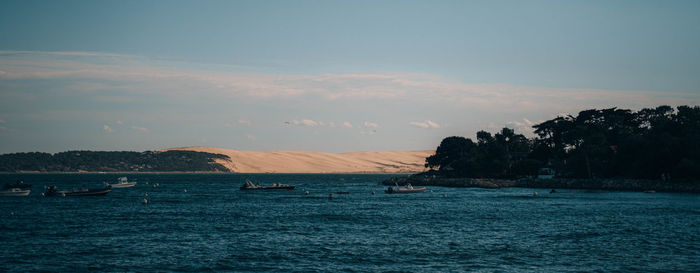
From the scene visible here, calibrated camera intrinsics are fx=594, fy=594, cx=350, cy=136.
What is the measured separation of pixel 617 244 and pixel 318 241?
19.8 meters

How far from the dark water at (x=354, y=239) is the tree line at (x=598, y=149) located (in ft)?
115

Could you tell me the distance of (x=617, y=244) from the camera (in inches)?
1535

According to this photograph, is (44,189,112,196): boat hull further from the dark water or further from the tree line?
the tree line

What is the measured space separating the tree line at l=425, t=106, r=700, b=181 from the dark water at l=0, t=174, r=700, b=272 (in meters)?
35.1

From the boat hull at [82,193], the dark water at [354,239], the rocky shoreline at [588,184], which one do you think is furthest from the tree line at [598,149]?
the boat hull at [82,193]

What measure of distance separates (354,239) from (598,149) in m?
82.8

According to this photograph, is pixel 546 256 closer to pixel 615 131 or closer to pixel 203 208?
pixel 203 208

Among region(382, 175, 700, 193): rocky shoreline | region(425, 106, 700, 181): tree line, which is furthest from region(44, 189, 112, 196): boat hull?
region(425, 106, 700, 181): tree line

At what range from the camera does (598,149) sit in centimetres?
11038

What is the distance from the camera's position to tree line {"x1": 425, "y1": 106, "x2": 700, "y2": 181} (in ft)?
320

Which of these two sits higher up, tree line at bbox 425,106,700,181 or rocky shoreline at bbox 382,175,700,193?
tree line at bbox 425,106,700,181

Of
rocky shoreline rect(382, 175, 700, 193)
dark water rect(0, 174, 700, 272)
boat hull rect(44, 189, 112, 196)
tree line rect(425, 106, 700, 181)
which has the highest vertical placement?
tree line rect(425, 106, 700, 181)

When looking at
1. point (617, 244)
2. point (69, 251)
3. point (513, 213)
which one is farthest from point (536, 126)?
point (69, 251)

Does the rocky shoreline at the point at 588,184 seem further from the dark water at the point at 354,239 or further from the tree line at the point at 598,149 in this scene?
the dark water at the point at 354,239
